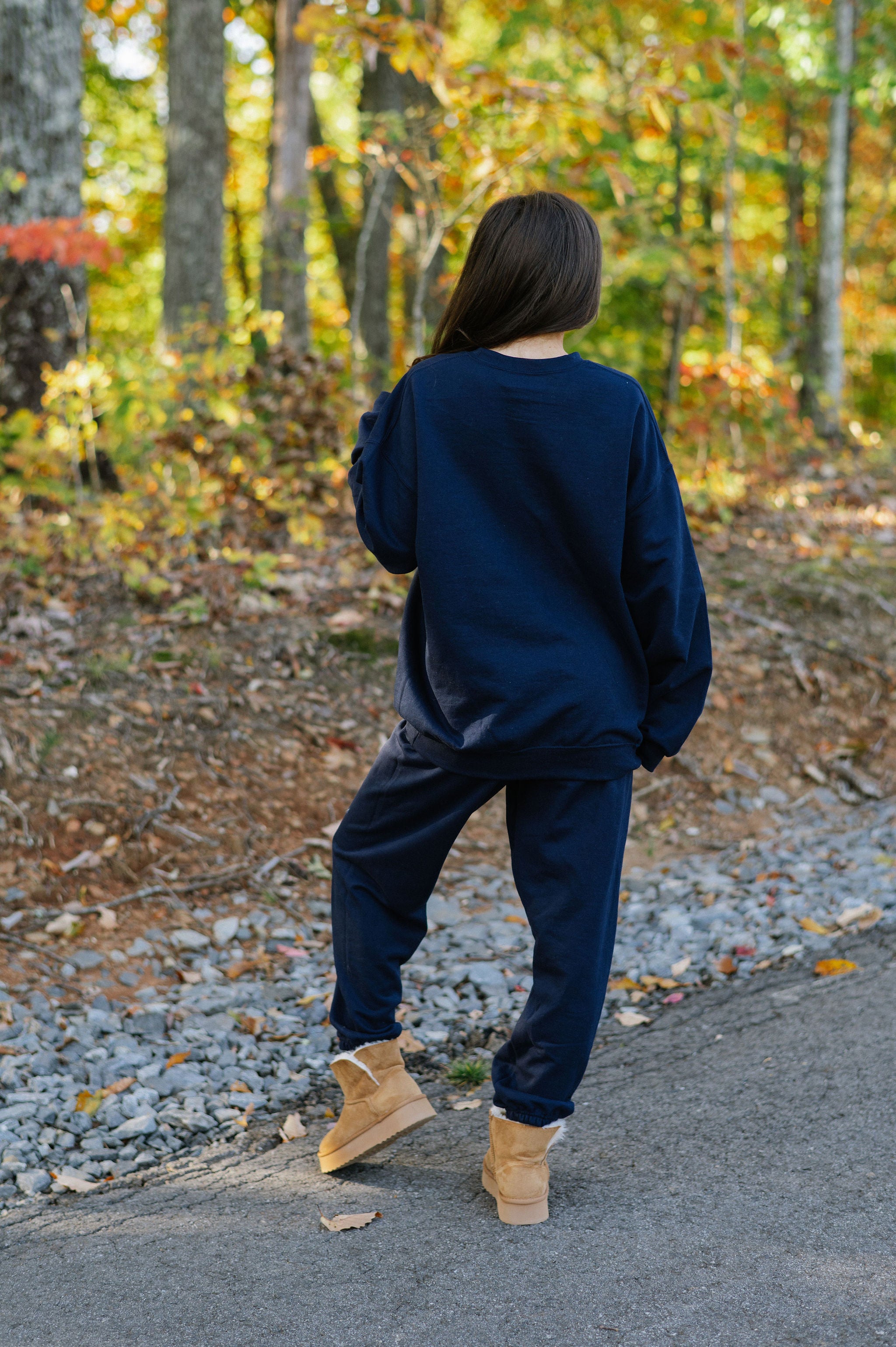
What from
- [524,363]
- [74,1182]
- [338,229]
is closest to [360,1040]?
[74,1182]

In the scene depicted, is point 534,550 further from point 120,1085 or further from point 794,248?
point 794,248

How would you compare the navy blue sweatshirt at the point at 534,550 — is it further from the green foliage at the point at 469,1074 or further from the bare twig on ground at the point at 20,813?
the bare twig on ground at the point at 20,813

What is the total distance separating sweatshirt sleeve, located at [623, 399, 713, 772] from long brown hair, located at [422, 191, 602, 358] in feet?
0.87

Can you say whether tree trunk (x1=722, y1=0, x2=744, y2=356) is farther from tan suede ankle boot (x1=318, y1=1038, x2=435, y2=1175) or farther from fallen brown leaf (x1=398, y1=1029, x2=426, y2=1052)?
tan suede ankle boot (x1=318, y1=1038, x2=435, y2=1175)

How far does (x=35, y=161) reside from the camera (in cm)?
695

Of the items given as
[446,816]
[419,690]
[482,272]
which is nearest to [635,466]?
[482,272]

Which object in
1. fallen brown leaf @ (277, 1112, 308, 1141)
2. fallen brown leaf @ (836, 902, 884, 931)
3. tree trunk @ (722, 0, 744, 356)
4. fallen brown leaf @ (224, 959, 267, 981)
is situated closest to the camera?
fallen brown leaf @ (277, 1112, 308, 1141)

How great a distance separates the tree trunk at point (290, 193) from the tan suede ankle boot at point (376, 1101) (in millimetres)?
6849

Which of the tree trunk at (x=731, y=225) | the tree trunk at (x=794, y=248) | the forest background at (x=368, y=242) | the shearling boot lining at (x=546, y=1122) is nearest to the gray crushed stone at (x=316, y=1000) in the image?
the shearling boot lining at (x=546, y=1122)

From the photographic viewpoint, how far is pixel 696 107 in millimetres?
6375

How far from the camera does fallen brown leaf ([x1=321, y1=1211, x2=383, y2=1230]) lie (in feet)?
7.79

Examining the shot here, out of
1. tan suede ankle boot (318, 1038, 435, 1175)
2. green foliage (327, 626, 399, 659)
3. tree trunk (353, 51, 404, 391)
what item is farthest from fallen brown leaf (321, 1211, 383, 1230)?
tree trunk (353, 51, 404, 391)

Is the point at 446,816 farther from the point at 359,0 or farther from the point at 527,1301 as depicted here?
the point at 359,0

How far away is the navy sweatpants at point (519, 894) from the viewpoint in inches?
90.8
